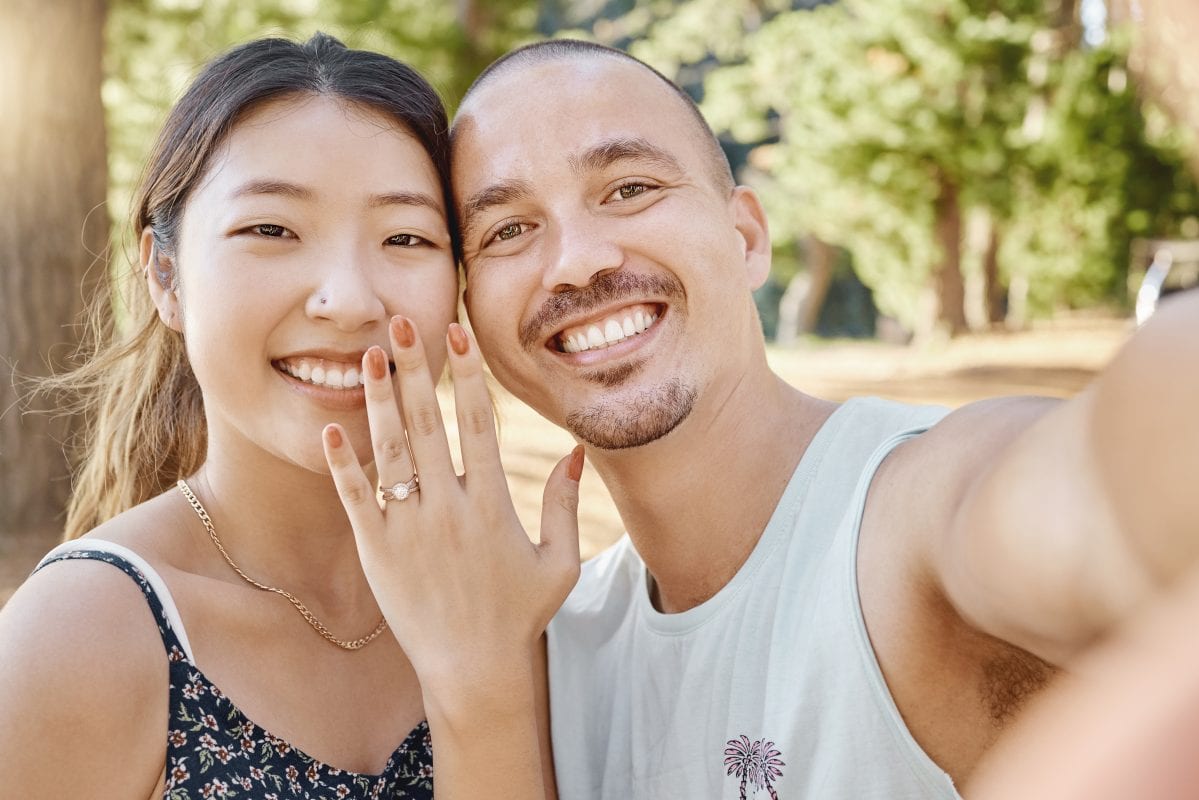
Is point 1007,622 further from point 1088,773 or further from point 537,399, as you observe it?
point 537,399

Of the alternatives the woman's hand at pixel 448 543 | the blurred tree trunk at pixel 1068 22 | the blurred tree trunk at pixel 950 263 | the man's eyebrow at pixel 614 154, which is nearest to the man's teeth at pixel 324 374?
the woman's hand at pixel 448 543

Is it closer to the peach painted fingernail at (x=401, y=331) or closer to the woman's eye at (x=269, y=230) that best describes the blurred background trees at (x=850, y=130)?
the woman's eye at (x=269, y=230)

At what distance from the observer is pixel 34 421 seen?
551 cm

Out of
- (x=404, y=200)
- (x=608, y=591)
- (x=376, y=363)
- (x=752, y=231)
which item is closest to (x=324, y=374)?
(x=376, y=363)

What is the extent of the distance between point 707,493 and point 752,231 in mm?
814

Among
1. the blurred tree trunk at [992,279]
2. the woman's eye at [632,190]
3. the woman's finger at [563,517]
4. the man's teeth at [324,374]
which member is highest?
the blurred tree trunk at [992,279]

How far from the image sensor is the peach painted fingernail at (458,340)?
2180 millimetres

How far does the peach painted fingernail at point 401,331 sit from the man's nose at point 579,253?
0.41m

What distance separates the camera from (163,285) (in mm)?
2432

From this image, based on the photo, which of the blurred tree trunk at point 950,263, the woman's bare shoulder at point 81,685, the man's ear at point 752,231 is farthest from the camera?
the blurred tree trunk at point 950,263

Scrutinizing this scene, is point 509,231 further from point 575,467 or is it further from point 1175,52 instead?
point 1175,52

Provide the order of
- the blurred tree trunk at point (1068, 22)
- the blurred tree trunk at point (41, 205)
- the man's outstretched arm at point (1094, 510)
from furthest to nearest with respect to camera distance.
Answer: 1. the blurred tree trunk at point (1068, 22)
2. the blurred tree trunk at point (41, 205)
3. the man's outstretched arm at point (1094, 510)

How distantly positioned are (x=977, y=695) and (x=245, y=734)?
4.48 ft

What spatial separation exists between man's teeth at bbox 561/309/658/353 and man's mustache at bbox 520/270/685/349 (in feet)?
0.15
